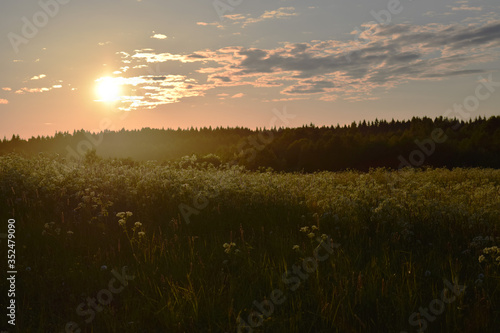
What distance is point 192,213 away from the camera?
7020 millimetres

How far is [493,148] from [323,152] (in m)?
17.0

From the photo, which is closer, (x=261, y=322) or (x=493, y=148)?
(x=261, y=322)

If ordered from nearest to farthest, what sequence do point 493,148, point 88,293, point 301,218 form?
point 88,293, point 301,218, point 493,148

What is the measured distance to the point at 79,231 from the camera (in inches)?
239

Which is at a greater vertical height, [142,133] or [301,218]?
[142,133]

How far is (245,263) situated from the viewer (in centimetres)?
480

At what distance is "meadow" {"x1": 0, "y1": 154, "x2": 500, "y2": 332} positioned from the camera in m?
3.75

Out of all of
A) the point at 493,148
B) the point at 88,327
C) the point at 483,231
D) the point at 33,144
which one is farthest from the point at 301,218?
the point at 33,144

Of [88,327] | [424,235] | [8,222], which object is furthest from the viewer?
[8,222]

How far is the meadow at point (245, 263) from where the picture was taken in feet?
12.3

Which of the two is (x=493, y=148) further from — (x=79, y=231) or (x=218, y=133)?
(x=218, y=133)

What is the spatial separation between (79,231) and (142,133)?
120 metres

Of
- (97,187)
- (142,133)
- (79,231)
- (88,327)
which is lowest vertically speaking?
(88,327)

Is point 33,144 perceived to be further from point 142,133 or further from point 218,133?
point 218,133
